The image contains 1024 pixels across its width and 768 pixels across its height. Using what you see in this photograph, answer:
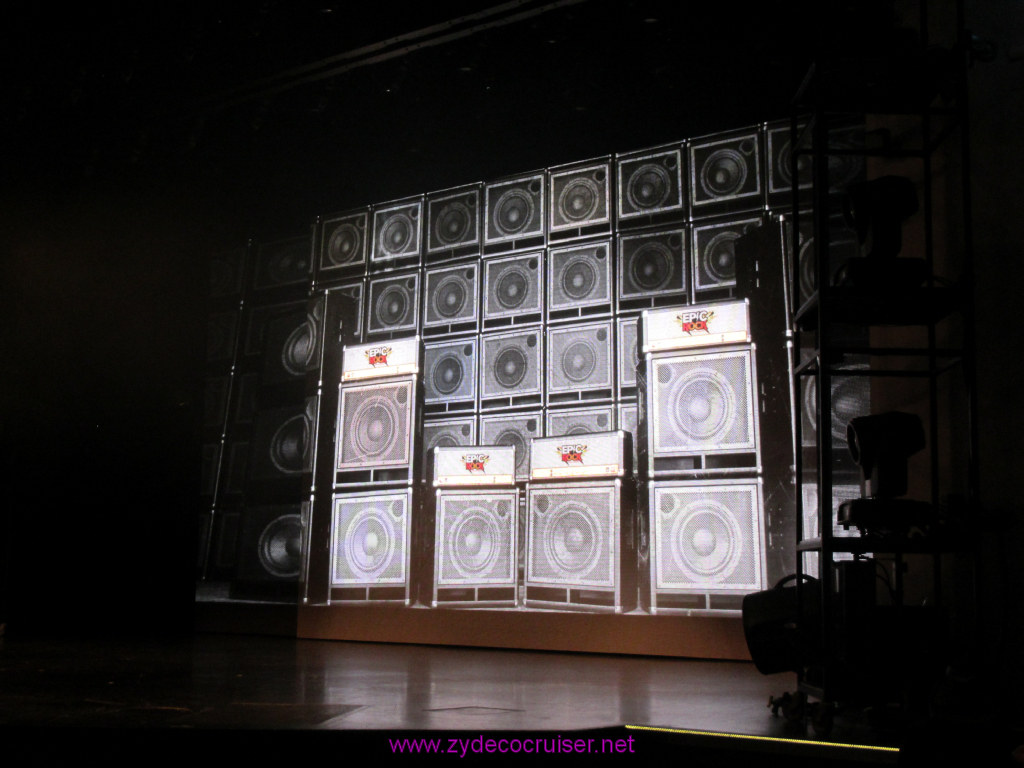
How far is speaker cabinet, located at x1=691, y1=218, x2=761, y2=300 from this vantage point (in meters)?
4.23

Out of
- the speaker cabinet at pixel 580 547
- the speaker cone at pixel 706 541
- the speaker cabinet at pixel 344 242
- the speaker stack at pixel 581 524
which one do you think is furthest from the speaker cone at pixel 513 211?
the speaker cone at pixel 706 541

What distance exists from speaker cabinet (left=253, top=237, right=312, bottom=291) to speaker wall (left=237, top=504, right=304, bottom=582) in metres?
1.40

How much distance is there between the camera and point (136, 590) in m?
5.62

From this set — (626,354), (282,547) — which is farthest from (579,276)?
(282,547)

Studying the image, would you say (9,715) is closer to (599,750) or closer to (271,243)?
(599,750)

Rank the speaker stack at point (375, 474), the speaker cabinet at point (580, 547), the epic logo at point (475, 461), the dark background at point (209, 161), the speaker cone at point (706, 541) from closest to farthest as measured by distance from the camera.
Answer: the dark background at point (209, 161) → the speaker cone at point (706, 541) → the speaker cabinet at point (580, 547) → the epic logo at point (475, 461) → the speaker stack at point (375, 474)

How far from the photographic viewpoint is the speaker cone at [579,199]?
4.66 metres

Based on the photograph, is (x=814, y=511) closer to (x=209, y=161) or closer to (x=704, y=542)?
(x=704, y=542)

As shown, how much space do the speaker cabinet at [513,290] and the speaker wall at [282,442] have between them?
4.10ft

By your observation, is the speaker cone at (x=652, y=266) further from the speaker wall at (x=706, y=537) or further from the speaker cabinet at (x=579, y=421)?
the speaker wall at (x=706, y=537)

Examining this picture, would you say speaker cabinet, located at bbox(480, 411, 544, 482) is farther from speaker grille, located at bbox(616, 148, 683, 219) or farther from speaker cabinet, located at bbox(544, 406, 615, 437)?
speaker grille, located at bbox(616, 148, 683, 219)

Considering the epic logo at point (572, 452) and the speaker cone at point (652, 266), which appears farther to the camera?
the speaker cone at point (652, 266)

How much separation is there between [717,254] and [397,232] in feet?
6.31

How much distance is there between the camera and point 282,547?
5184mm
